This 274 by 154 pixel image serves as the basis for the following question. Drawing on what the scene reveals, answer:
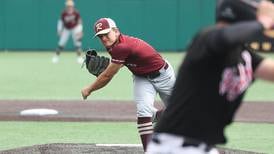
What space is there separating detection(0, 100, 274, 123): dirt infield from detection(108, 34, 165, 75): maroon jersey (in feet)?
10.7

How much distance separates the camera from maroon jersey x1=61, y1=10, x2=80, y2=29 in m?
24.8

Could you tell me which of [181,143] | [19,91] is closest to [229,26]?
[181,143]

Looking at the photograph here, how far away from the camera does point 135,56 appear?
851 cm

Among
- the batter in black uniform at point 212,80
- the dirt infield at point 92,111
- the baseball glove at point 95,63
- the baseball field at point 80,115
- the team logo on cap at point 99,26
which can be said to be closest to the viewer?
the batter in black uniform at point 212,80

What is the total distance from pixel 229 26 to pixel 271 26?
0.20 metres

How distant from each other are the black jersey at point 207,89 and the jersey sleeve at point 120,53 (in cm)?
432

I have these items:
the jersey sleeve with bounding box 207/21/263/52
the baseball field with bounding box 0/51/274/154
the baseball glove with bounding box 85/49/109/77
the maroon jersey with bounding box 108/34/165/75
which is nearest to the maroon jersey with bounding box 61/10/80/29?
the baseball field with bounding box 0/51/274/154

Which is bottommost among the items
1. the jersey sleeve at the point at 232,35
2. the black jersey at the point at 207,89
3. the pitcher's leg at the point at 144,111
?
the pitcher's leg at the point at 144,111

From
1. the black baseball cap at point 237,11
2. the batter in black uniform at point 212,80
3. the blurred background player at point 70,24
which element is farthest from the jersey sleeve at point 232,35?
the blurred background player at point 70,24

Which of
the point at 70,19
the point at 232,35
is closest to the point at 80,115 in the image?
the point at 232,35

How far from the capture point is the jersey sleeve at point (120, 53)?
27.2 feet

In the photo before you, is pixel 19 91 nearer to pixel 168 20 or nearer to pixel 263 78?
pixel 263 78

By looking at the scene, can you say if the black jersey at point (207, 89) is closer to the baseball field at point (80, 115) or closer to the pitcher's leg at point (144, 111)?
the pitcher's leg at point (144, 111)

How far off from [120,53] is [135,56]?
0.24 meters
